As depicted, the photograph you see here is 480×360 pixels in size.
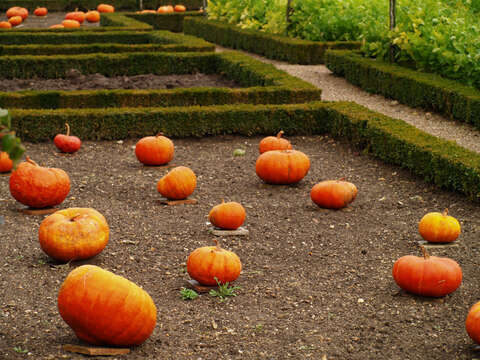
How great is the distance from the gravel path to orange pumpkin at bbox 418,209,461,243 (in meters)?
3.64

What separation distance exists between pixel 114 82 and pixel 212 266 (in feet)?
29.5

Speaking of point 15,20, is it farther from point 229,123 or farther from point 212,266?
point 212,266

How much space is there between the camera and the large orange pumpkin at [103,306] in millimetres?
4012

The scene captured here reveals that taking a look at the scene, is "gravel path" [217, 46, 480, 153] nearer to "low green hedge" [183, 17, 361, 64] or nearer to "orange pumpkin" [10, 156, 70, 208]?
"low green hedge" [183, 17, 361, 64]

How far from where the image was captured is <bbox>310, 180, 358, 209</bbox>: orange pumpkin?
699cm

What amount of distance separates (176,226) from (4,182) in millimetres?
2467

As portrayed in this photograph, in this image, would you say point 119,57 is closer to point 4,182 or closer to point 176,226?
point 4,182

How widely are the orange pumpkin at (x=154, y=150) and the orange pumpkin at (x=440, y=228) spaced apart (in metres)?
3.56

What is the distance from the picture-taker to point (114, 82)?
44.2ft

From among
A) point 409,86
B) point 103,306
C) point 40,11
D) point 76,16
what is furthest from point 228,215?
point 40,11

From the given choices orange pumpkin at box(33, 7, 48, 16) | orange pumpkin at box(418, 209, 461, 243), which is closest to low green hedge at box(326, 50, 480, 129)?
orange pumpkin at box(418, 209, 461, 243)

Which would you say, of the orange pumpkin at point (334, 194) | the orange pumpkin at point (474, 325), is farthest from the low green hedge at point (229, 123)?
the orange pumpkin at point (474, 325)

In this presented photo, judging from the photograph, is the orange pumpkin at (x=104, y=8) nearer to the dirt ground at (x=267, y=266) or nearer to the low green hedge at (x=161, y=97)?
the low green hedge at (x=161, y=97)

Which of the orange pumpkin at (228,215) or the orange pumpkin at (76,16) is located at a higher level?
the orange pumpkin at (228,215)
